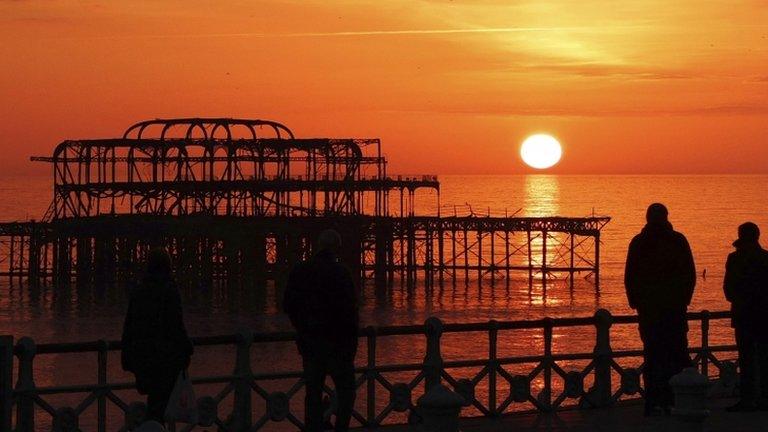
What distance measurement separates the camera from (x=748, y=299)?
12.7 metres

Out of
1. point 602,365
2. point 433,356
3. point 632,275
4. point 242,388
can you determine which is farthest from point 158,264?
point 602,365

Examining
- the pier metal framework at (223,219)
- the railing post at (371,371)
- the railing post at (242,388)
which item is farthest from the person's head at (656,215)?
the pier metal framework at (223,219)

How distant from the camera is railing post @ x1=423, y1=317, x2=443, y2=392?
12461 millimetres

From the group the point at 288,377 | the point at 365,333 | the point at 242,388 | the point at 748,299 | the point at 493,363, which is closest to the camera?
the point at 242,388

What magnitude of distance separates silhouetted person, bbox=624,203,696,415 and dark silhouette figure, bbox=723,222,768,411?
26.0 inches

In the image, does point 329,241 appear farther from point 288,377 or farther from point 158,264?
point 288,377

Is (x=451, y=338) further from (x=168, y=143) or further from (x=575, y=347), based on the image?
(x=168, y=143)

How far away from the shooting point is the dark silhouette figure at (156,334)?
10.3 metres

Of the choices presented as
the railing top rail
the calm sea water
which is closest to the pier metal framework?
the calm sea water

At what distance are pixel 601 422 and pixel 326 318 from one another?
2.96 m

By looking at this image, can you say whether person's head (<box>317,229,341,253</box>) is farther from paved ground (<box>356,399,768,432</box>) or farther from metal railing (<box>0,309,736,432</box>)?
paved ground (<box>356,399,768,432</box>)

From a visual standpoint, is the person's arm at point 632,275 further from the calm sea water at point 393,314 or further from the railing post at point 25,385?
the calm sea water at point 393,314

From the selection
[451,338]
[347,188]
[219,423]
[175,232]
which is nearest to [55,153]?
[175,232]

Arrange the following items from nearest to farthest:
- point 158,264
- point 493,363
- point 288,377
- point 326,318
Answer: point 158,264 → point 326,318 → point 288,377 → point 493,363
